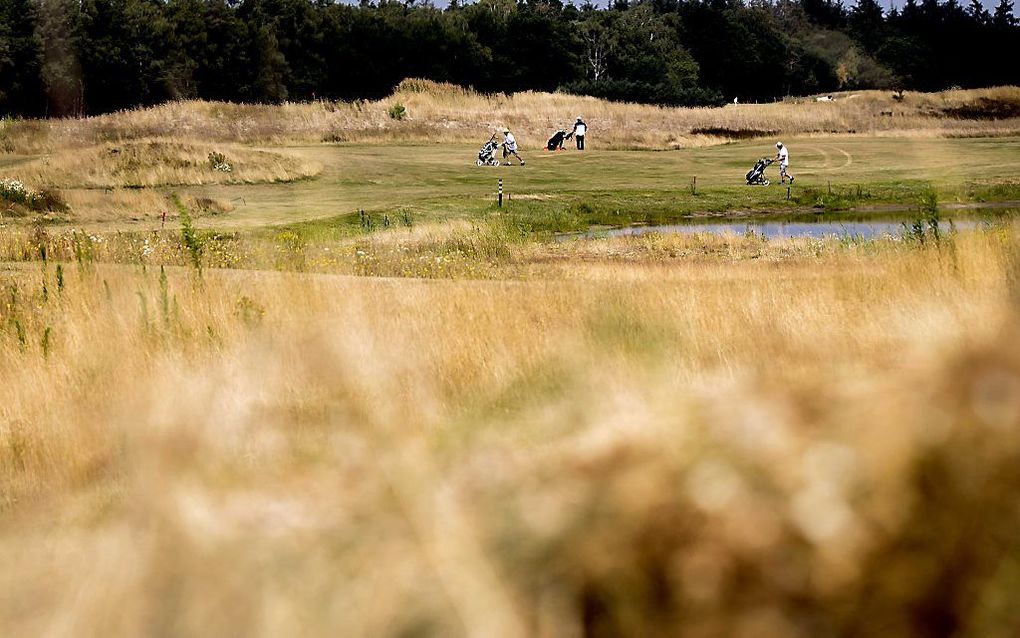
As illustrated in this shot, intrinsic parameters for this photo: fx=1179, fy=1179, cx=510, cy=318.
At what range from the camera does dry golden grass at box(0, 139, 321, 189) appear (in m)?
37.4

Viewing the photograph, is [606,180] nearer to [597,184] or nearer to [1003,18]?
[597,184]

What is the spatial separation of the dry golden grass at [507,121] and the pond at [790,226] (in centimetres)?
1970

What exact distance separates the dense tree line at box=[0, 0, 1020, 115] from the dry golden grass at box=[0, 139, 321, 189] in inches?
1359

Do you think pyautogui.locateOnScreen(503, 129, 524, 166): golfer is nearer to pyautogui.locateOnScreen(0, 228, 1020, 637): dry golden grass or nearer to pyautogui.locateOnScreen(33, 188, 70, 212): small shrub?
pyautogui.locateOnScreen(33, 188, 70, 212): small shrub

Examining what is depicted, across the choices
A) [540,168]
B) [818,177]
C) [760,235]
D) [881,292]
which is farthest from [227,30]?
[881,292]

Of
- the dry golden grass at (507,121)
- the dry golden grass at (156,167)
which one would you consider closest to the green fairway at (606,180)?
the dry golden grass at (156,167)

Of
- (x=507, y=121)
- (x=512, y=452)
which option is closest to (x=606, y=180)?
(x=507, y=121)

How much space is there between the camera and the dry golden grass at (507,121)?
53.6 m

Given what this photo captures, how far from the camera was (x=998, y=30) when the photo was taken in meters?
81.8

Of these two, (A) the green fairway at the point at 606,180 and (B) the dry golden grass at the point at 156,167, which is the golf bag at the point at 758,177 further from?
(B) the dry golden grass at the point at 156,167

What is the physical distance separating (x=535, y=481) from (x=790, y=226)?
27879 millimetres

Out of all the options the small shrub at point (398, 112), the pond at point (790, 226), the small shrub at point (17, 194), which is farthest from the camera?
the small shrub at point (398, 112)

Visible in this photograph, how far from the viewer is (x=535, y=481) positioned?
16.8 ft

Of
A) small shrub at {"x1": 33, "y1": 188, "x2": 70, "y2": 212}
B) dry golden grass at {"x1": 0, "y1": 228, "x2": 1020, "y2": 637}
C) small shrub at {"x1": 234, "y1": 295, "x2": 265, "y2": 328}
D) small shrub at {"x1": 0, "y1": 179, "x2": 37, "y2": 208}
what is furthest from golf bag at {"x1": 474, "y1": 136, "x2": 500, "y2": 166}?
dry golden grass at {"x1": 0, "y1": 228, "x2": 1020, "y2": 637}
